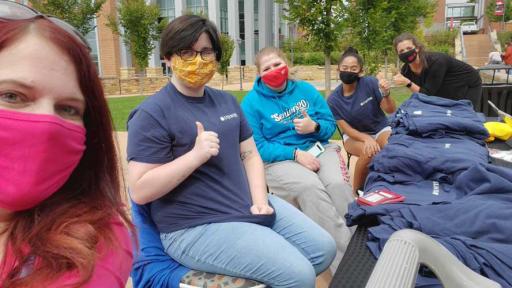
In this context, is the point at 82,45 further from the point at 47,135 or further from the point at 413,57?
the point at 413,57

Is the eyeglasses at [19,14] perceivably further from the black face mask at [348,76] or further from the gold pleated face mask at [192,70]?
the black face mask at [348,76]

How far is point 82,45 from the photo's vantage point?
1.12 meters

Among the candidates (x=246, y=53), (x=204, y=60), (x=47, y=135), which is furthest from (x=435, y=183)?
(x=246, y=53)

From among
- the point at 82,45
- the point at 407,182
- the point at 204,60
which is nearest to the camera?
the point at 82,45

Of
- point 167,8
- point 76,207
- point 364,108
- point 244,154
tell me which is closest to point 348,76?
point 364,108

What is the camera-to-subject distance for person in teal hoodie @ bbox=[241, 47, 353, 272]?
3025 millimetres

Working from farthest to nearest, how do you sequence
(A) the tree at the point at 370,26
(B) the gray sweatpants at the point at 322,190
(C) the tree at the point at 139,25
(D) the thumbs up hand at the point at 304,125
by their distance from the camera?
(C) the tree at the point at 139,25 → (A) the tree at the point at 370,26 → (D) the thumbs up hand at the point at 304,125 → (B) the gray sweatpants at the point at 322,190

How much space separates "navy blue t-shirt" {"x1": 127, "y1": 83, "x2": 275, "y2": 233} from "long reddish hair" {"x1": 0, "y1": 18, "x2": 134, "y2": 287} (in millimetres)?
647

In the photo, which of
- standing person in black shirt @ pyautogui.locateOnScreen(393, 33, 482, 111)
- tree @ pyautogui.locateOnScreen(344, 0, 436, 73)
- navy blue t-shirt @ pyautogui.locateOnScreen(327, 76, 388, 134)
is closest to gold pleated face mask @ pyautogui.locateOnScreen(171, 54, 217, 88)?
navy blue t-shirt @ pyautogui.locateOnScreen(327, 76, 388, 134)

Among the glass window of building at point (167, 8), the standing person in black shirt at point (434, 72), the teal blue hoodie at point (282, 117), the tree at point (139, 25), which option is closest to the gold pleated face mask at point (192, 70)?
the teal blue hoodie at point (282, 117)

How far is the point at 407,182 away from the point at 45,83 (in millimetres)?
2042

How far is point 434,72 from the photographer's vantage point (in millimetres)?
4691

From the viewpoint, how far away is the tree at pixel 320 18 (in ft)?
31.2

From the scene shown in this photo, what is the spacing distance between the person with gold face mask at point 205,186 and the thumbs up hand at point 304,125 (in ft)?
2.99
